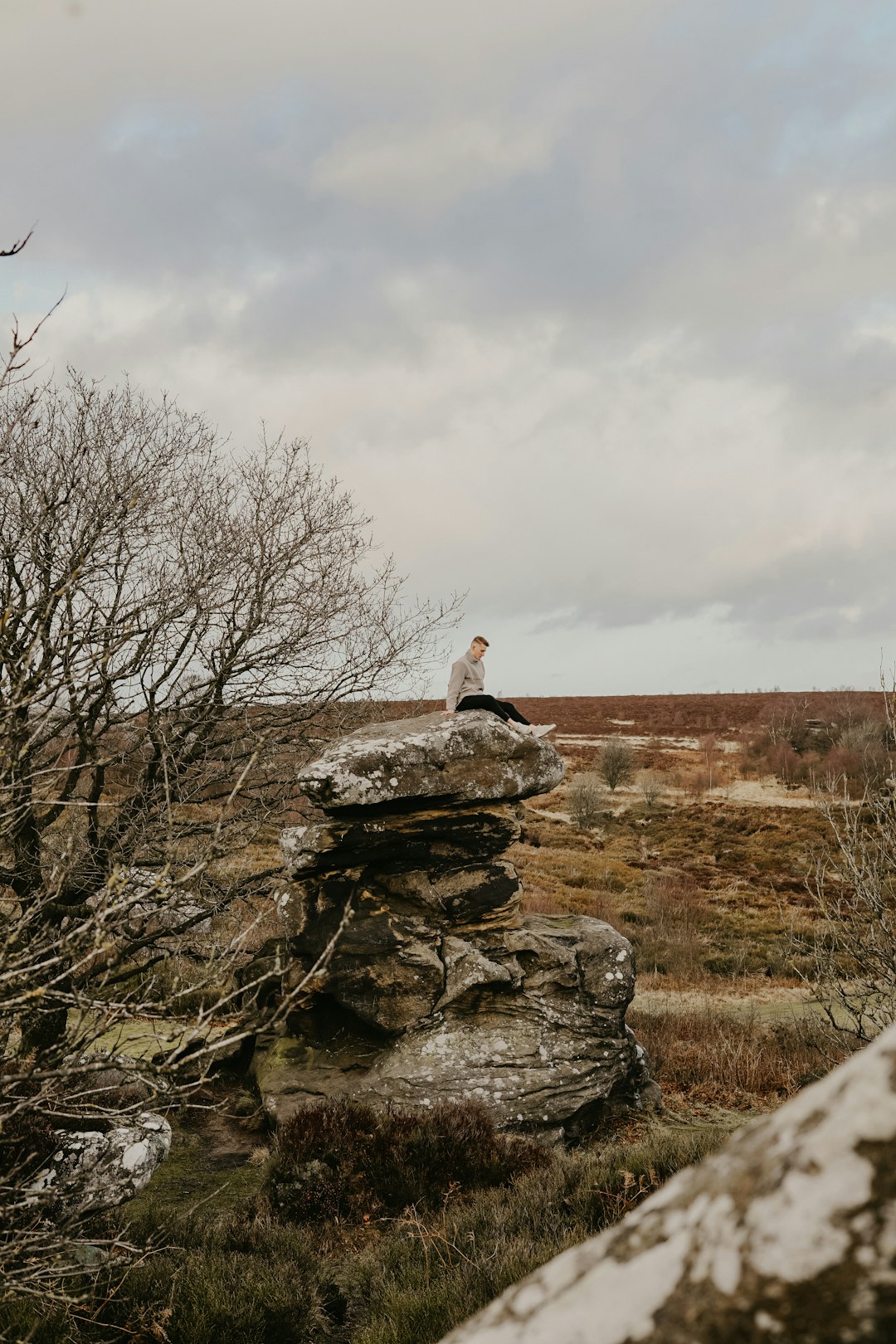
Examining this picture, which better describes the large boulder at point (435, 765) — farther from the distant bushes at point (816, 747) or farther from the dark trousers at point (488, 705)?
the distant bushes at point (816, 747)

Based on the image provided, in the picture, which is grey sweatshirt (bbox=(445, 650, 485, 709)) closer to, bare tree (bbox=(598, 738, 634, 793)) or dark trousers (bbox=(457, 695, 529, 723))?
dark trousers (bbox=(457, 695, 529, 723))

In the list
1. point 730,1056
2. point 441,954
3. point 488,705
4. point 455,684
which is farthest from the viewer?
point 730,1056

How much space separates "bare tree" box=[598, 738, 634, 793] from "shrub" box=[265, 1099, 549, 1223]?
3816 cm

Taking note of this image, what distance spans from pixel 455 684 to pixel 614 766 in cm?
3669

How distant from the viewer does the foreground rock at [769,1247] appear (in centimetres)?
98

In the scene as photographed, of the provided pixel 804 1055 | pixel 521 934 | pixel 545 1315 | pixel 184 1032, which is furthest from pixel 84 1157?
pixel 804 1055

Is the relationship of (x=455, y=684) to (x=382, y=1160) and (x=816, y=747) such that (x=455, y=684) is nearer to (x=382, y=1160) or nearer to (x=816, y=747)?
(x=382, y=1160)

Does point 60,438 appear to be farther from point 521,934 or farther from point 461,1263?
point 461,1263

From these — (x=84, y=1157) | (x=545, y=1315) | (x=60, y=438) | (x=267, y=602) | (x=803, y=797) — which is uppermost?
(x=60, y=438)

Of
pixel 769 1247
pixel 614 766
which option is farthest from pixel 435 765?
pixel 614 766

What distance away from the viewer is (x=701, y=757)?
54594 millimetres

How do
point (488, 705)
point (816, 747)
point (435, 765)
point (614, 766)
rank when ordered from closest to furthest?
1. point (435, 765)
2. point (488, 705)
3. point (614, 766)
4. point (816, 747)

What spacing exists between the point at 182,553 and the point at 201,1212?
7.32m

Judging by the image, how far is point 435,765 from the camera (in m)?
10.2
